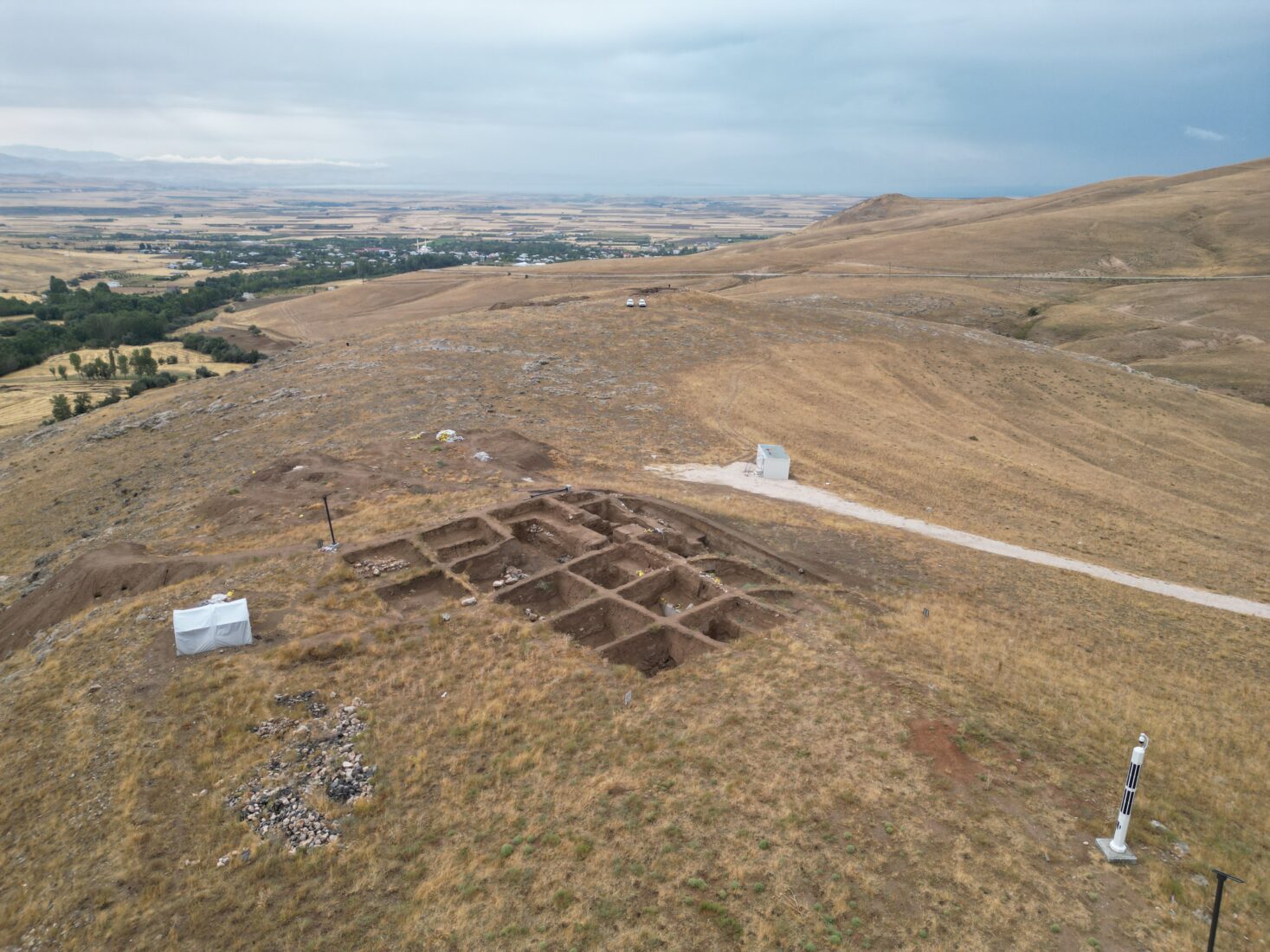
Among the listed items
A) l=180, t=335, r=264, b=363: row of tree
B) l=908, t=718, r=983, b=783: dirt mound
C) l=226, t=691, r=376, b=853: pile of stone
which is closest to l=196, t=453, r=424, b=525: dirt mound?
l=226, t=691, r=376, b=853: pile of stone

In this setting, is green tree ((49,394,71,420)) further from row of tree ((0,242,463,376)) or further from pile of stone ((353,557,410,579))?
pile of stone ((353,557,410,579))

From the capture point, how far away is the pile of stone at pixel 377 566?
2064 cm

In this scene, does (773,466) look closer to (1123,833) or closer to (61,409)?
(1123,833)

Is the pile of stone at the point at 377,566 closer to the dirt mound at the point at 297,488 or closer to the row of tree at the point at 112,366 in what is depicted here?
the dirt mound at the point at 297,488

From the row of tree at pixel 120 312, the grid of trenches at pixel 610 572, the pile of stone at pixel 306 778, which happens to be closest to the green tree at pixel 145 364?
the row of tree at pixel 120 312

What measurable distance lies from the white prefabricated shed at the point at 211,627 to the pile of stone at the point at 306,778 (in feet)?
8.91

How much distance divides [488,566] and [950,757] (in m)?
14.5

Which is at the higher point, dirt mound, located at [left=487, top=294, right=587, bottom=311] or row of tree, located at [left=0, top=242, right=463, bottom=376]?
dirt mound, located at [left=487, top=294, right=587, bottom=311]

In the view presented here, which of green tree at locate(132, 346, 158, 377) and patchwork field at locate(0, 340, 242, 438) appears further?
green tree at locate(132, 346, 158, 377)

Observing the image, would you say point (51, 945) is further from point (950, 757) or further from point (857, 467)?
point (857, 467)

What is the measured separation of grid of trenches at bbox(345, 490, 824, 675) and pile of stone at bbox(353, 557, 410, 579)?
55mm

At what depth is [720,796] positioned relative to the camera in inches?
498

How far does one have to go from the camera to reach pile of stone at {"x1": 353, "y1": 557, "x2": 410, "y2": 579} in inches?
813

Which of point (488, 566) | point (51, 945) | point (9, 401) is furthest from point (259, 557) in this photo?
point (9, 401)
